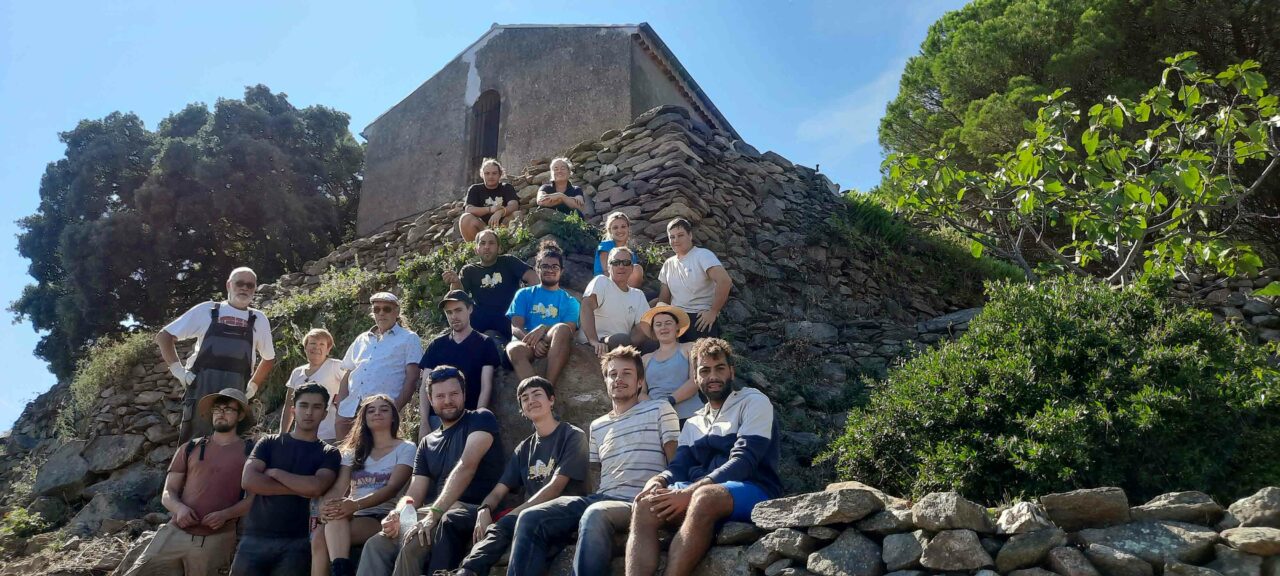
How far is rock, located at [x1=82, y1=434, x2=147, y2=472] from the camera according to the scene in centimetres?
959

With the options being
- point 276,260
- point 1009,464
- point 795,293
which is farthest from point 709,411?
point 276,260

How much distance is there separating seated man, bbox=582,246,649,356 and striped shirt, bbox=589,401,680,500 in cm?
165

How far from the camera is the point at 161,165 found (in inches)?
677

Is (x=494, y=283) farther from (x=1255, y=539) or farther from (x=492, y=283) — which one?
(x=1255, y=539)

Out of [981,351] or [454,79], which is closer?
[981,351]

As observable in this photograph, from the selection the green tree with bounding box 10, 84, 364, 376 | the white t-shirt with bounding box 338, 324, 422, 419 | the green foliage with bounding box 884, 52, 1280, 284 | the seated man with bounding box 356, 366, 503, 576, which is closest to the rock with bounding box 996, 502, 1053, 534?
the green foliage with bounding box 884, 52, 1280, 284

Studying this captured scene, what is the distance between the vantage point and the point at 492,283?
7.53m

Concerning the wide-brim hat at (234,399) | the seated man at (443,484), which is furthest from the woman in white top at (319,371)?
the seated man at (443,484)

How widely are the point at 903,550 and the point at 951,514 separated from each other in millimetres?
264

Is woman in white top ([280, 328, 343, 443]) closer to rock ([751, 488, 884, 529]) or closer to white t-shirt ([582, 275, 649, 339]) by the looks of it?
white t-shirt ([582, 275, 649, 339])

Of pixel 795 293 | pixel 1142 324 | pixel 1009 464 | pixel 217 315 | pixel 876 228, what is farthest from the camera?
pixel 876 228

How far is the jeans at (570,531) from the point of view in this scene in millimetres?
4344

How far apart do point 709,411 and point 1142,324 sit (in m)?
2.39

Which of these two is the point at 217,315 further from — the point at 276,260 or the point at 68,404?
the point at 276,260
